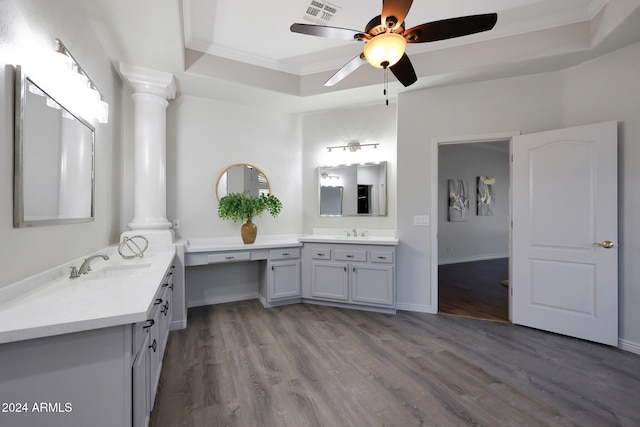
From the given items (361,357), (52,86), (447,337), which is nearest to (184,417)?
(361,357)

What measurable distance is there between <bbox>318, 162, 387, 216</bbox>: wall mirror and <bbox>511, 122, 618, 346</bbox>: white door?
152 centimetres

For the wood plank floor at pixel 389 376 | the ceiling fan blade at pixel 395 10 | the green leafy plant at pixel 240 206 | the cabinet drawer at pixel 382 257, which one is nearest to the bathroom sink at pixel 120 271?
the wood plank floor at pixel 389 376

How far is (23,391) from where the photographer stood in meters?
0.96

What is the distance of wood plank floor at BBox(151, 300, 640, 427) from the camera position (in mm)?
1705

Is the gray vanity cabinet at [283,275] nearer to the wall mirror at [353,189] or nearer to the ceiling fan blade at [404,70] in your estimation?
the wall mirror at [353,189]

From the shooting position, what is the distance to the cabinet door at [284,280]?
3559 millimetres

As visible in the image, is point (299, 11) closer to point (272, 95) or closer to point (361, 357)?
point (272, 95)

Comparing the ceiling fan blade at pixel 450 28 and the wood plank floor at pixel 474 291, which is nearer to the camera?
the ceiling fan blade at pixel 450 28

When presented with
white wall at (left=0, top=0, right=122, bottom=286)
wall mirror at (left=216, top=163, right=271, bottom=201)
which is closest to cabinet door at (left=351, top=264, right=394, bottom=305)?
wall mirror at (left=216, top=163, right=271, bottom=201)

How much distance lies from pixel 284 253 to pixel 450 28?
2.75 meters

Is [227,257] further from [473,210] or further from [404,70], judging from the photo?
[473,210]

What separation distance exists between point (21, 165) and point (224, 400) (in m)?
1.68

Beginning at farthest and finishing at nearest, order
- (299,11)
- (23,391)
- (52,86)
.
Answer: (299,11), (52,86), (23,391)

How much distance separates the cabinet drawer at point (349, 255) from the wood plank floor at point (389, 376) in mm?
720
